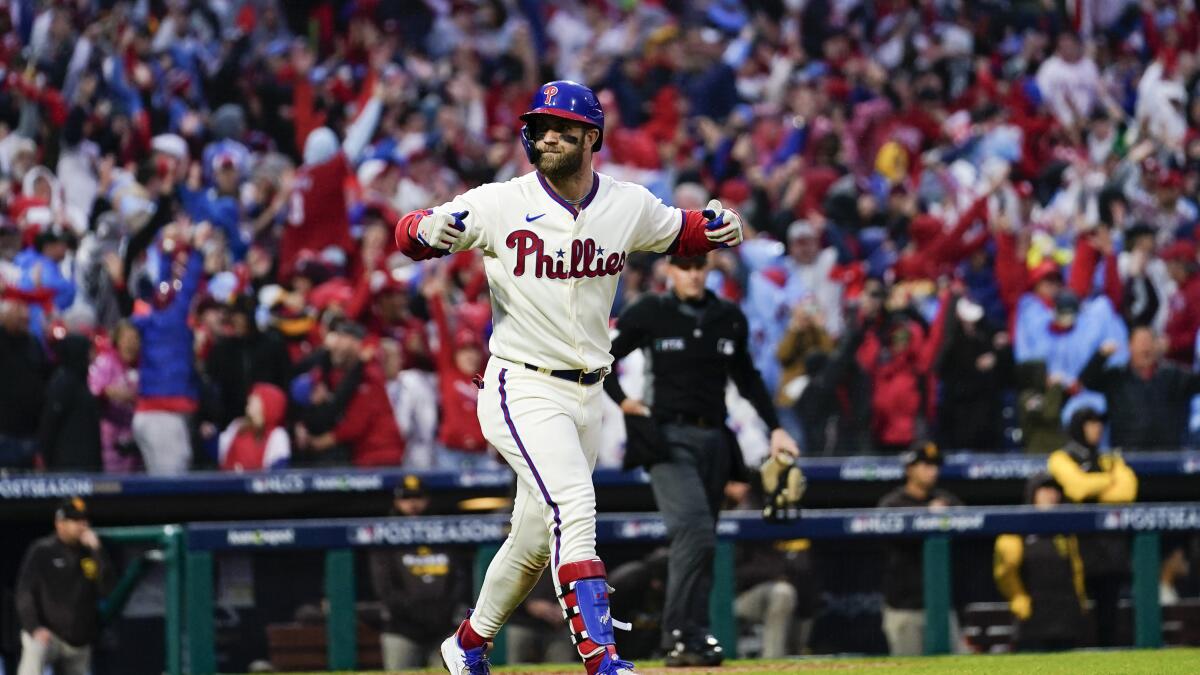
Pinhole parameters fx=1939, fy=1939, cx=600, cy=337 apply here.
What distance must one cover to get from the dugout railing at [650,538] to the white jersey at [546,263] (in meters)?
3.54

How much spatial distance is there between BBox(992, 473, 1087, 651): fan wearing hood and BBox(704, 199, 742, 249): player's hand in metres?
4.10

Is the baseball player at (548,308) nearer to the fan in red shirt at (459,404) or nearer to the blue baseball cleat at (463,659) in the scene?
the blue baseball cleat at (463,659)

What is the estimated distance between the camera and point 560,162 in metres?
5.88

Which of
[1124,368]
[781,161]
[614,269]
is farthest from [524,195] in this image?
[781,161]

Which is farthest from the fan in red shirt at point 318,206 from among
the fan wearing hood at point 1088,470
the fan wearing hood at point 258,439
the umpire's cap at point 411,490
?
the fan wearing hood at point 1088,470

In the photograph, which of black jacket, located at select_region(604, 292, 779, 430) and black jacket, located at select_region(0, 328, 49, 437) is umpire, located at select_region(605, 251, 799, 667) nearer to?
black jacket, located at select_region(604, 292, 779, 430)

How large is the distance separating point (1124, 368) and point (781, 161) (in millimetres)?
4946

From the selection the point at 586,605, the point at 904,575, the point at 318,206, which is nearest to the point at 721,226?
the point at 586,605

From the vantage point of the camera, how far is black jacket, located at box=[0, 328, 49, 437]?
36.6 feet

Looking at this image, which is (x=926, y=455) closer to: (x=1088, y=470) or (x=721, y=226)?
(x=1088, y=470)

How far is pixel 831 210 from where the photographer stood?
15797 mm

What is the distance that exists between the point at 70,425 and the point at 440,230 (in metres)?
6.07

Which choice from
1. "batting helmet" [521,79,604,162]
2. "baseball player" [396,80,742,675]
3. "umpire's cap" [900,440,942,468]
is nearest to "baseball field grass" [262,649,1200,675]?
"baseball player" [396,80,742,675]

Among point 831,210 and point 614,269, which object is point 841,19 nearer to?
point 831,210
